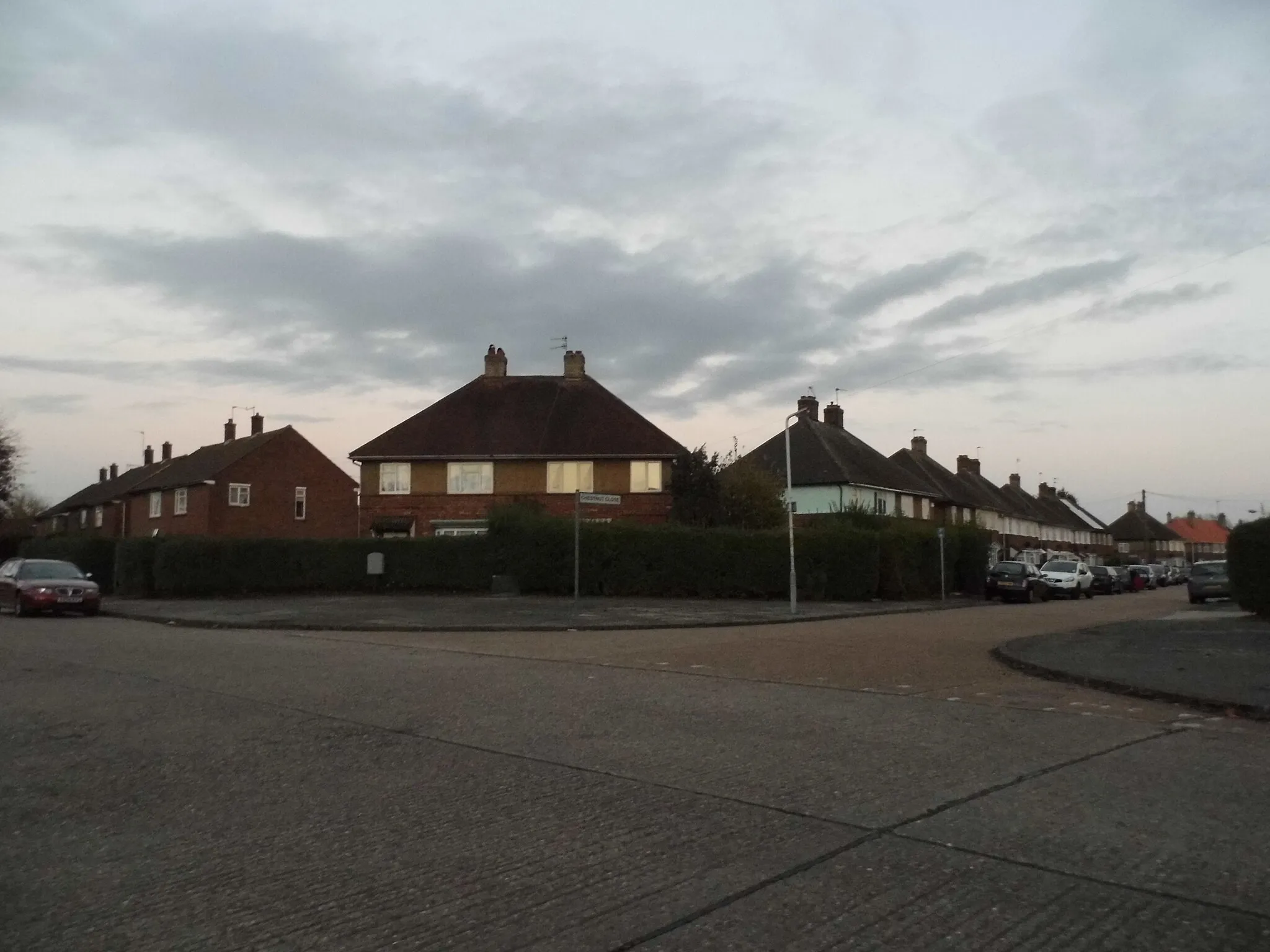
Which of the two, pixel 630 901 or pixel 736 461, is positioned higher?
pixel 736 461

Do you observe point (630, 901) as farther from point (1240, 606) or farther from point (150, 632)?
point (1240, 606)

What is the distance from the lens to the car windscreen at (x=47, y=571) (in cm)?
2777

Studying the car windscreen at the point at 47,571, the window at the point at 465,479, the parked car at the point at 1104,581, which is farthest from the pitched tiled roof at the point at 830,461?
the car windscreen at the point at 47,571

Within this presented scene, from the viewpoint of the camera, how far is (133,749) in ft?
28.3

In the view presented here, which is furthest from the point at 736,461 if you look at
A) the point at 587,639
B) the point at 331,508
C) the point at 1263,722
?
the point at 1263,722

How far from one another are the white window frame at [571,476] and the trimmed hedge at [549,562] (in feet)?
38.9

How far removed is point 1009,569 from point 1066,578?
6.22 metres

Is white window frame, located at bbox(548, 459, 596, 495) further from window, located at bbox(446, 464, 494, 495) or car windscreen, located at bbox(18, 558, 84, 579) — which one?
car windscreen, located at bbox(18, 558, 84, 579)

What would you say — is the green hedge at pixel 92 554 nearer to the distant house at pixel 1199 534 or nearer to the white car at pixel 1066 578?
the white car at pixel 1066 578

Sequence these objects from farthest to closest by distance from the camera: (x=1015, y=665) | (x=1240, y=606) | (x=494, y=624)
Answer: (x=1240, y=606)
(x=494, y=624)
(x=1015, y=665)

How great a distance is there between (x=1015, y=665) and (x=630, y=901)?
11.9 m

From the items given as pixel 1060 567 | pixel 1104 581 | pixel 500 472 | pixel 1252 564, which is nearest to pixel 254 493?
pixel 500 472

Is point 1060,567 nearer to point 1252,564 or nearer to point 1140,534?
point 1252,564

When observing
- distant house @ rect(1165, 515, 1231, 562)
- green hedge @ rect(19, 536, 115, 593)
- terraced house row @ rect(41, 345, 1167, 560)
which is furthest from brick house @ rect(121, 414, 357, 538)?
distant house @ rect(1165, 515, 1231, 562)
